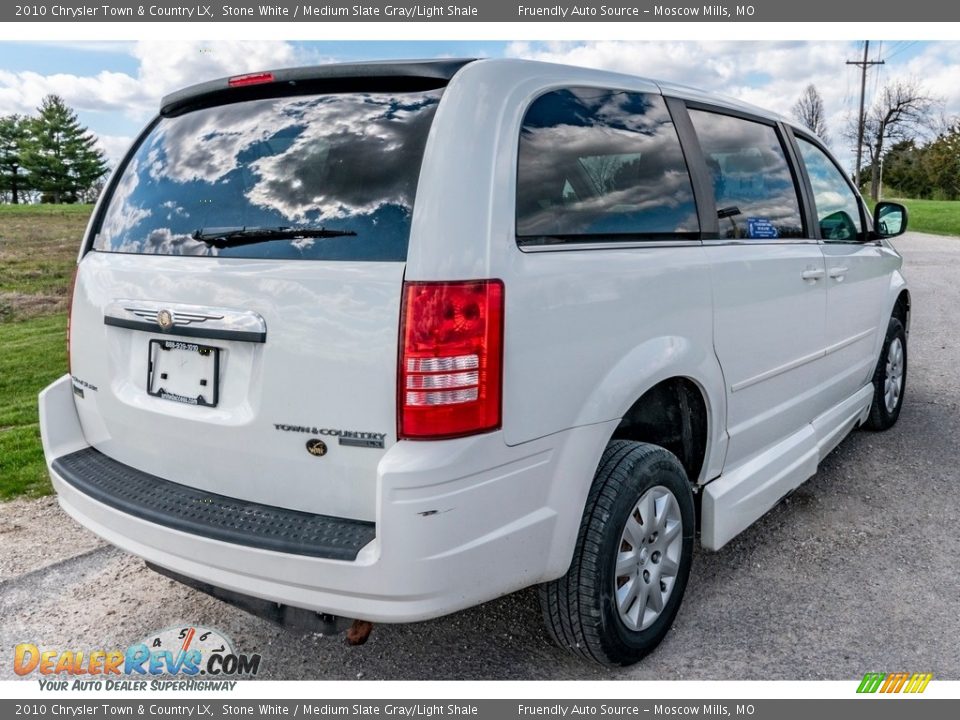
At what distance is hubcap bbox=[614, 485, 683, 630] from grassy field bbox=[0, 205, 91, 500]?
3.63 metres

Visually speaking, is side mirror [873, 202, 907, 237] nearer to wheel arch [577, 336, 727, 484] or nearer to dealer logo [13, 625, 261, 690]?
wheel arch [577, 336, 727, 484]

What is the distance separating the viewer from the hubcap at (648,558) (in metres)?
2.78

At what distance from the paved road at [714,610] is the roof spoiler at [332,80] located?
6.62 feet

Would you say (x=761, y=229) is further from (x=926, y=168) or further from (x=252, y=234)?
(x=926, y=168)

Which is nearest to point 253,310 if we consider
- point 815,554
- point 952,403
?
point 815,554

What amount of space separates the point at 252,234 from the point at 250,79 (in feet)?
2.03

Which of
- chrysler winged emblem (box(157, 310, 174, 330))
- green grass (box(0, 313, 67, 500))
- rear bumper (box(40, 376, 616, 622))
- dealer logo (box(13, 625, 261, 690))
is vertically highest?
chrysler winged emblem (box(157, 310, 174, 330))

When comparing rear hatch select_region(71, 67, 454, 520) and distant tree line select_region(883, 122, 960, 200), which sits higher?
distant tree line select_region(883, 122, 960, 200)

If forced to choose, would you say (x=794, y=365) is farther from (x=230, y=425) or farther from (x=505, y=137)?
(x=230, y=425)

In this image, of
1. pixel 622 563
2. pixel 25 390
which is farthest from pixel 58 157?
pixel 622 563

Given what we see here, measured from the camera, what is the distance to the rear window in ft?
7.50

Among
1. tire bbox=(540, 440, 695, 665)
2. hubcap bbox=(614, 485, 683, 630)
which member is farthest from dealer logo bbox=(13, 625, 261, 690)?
hubcap bbox=(614, 485, 683, 630)

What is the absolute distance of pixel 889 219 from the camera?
5.18 m

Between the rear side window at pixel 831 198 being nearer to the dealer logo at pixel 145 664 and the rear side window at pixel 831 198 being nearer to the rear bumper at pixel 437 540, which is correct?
the rear bumper at pixel 437 540
